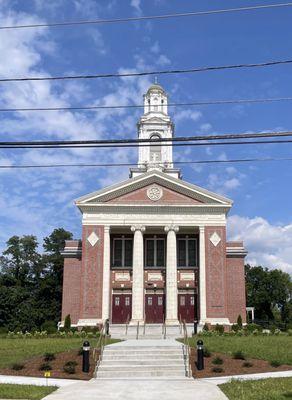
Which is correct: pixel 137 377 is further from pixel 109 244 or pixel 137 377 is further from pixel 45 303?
pixel 45 303

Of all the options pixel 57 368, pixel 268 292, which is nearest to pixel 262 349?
pixel 57 368

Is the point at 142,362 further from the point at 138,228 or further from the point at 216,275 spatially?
the point at 138,228

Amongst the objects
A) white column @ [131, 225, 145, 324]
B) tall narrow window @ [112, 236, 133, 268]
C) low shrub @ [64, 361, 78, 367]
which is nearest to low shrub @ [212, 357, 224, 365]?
low shrub @ [64, 361, 78, 367]

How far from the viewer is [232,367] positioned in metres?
19.5

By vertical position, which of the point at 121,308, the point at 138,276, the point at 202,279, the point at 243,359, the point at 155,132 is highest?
the point at 155,132

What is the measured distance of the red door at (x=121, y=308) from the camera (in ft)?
151

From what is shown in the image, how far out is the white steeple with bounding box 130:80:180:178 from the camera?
56312 millimetres

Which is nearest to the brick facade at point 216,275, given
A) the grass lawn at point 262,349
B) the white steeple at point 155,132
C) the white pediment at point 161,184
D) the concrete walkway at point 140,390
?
the white pediment at point 161,184

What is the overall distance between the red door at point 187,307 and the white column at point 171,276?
53.4 inches

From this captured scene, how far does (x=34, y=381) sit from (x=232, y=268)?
3295 cm

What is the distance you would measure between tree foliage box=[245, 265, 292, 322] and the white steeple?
3992cm

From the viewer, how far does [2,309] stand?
65.7 m

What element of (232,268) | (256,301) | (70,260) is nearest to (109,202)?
(70,260)

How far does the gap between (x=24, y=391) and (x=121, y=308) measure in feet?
105
